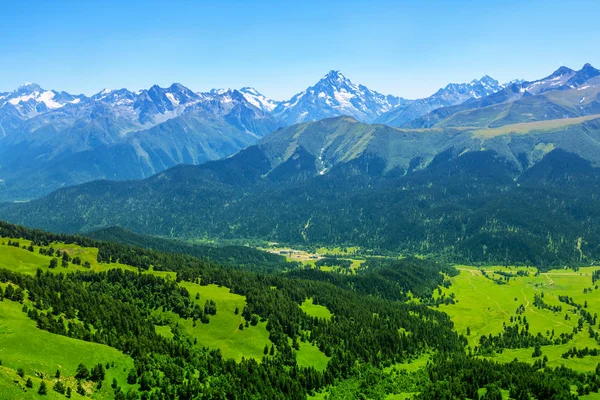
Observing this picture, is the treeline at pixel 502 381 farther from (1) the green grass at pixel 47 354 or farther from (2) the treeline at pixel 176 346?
(1) the green grass at pixel 47 354

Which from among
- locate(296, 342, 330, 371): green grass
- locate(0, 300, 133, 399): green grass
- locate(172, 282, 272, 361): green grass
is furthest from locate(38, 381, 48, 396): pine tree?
locate(296, 342, 330, 371): green grass

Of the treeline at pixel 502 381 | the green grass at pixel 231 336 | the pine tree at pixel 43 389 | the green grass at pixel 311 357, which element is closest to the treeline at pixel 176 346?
the green grass at pixel 311 357

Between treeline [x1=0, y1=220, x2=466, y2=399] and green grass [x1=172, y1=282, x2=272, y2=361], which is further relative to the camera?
green grass [x1=172, y1=282, x2=272, y2=361]

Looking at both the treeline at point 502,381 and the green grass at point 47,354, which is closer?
the green grass at point 47,354

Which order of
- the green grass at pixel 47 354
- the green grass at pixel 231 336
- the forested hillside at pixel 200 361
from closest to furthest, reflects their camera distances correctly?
the green grass at pixel 47 354 < the forested hillside at pixel 200 361 < the green grass at pixel 231 336

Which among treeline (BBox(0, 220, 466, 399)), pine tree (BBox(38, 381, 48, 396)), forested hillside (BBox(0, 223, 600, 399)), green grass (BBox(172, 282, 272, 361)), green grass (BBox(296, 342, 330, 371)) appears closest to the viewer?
pine tree (BBox(38, 381, 48, 396))

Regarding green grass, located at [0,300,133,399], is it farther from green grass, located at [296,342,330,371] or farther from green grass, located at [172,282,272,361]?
green grass, located at [296,342,330,371]

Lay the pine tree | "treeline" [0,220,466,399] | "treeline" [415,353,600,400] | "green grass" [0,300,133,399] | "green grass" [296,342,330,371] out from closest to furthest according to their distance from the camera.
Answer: the pine tree → "green grass" [0,300,133,399] → "treeline" [0,220,466,399] → "treeline" [415,353,600,400] → "green grass" [296,342,330,371]

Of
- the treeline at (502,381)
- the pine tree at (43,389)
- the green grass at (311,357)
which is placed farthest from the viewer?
the green grass at (311,357)

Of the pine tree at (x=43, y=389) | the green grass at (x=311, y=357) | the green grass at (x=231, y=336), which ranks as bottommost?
the green grass at (x=311, y=357)
